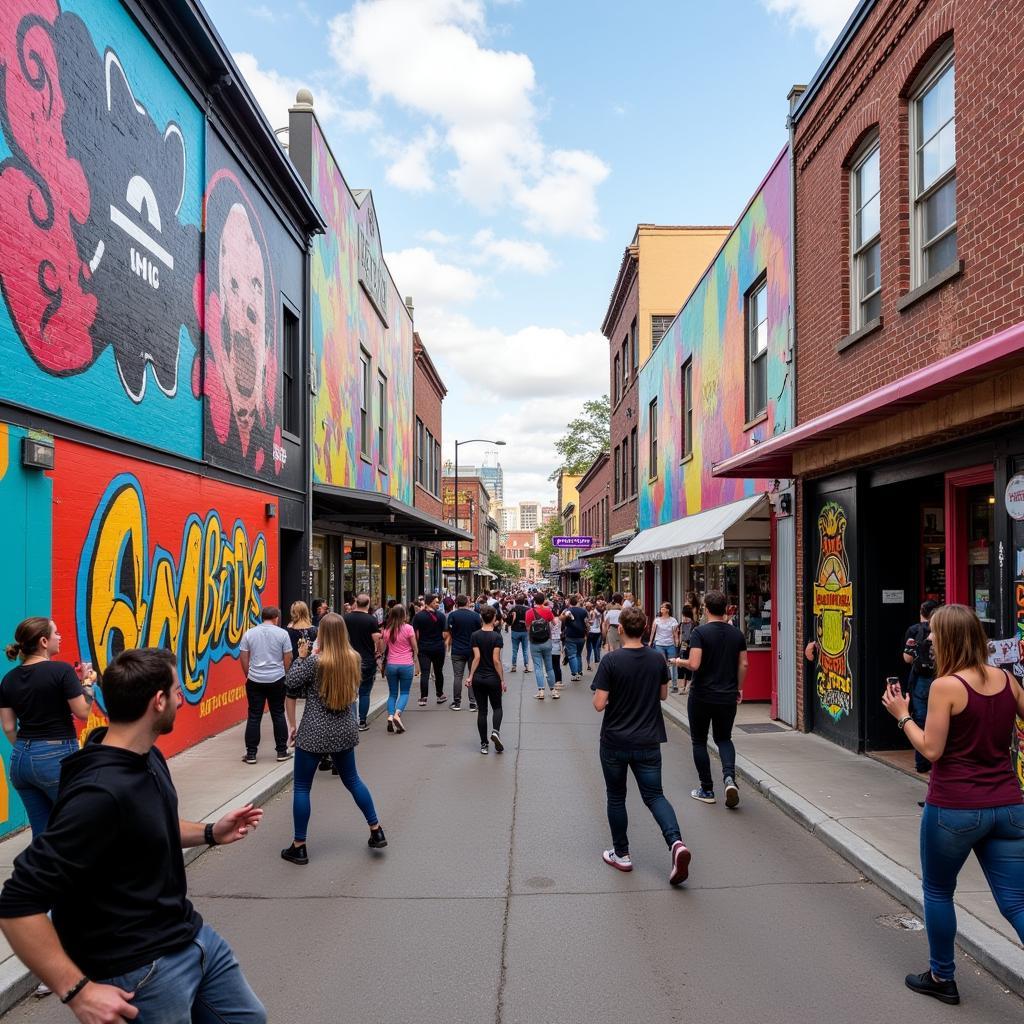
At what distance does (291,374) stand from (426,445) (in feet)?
63.4

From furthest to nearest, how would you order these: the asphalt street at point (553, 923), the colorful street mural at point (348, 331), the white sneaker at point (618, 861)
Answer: the colorful street mural at point (348, 331), the white sneaker at point (618, 861), the asphalt street at point (553, 923)

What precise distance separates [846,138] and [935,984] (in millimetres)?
8993

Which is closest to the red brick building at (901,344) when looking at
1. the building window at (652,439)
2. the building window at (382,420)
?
the building window at (652,439)

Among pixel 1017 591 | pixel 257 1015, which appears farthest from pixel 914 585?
pixel 257 1015

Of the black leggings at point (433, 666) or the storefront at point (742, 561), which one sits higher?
the storefront at point (742, 561)

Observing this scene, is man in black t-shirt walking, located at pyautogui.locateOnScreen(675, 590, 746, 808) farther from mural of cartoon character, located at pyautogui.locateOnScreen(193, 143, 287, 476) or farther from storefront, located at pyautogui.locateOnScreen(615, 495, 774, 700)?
mural of cartoon character, located at pyautogui.locateOnScreen(193, 143, 287, 476)

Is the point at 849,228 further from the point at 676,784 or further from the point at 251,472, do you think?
the point at 251,472

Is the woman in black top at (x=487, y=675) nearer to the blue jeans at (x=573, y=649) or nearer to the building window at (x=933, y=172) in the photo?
the building window at (x=933, y=172)

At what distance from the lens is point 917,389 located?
6.10 meters

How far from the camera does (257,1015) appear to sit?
274 centimetres

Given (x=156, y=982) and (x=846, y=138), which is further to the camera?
(x=846, y=138)

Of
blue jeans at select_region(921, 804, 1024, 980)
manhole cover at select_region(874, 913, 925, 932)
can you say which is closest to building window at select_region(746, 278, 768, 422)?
manhole cover at select_region(874, 913, 925, 932)

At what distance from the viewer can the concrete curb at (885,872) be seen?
4.29 meters

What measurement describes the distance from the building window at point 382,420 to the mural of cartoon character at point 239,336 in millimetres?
9725
